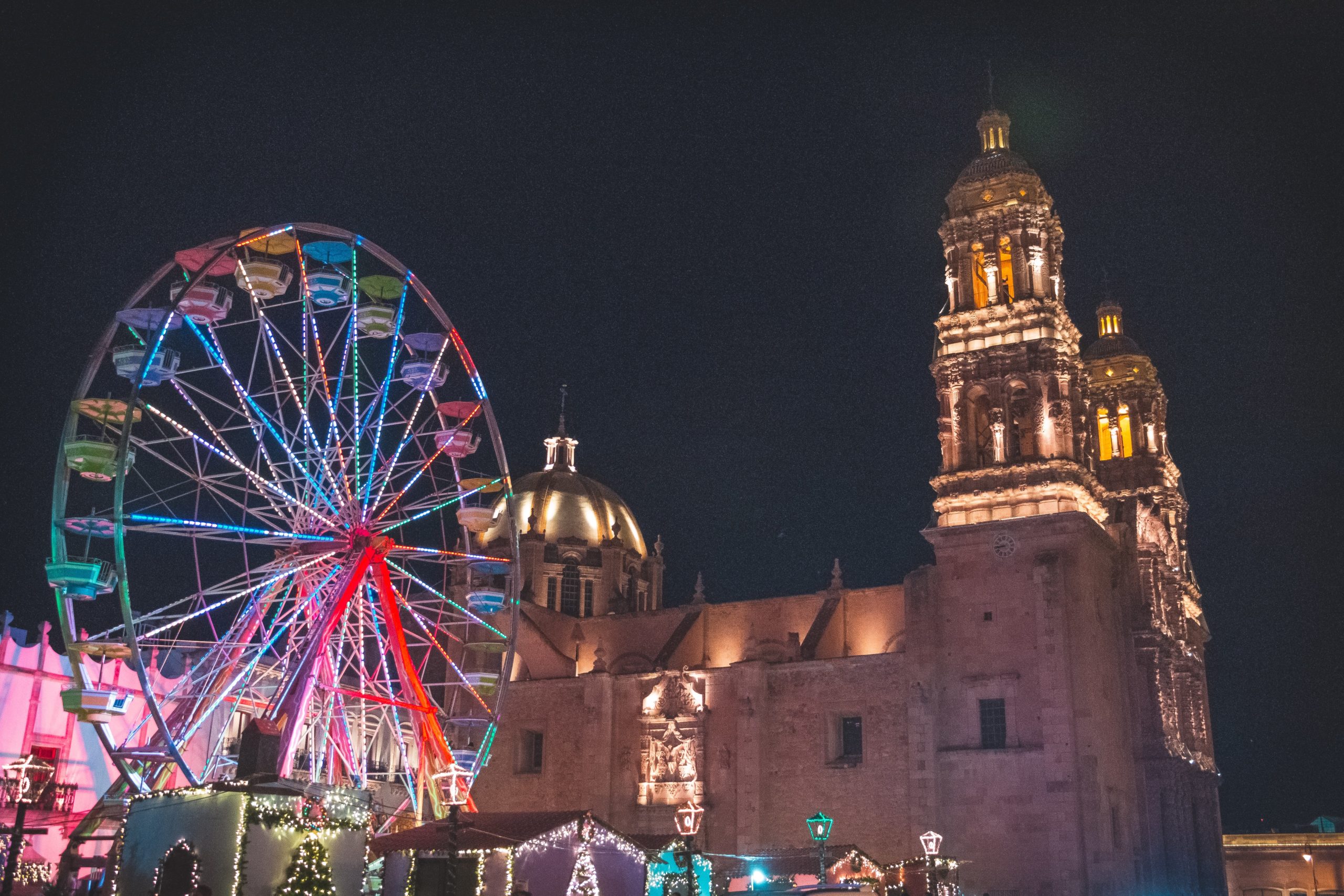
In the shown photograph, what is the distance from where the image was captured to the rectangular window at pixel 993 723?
36.8m

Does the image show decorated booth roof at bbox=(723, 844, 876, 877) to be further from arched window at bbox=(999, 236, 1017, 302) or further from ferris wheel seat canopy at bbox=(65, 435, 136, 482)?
ferris wheel seat canopy at bbox=(65, 435, 136, 482)

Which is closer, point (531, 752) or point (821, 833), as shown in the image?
point (821, 833)

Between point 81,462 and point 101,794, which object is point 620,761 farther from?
point 81,462

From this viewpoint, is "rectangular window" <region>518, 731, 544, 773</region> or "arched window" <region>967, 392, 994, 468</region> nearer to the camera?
"arched window" <region>967, 392, 994, 468</region>

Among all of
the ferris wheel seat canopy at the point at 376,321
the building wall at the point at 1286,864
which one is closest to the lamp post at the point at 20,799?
the ferris wheel seat canopy at the point at 376,321

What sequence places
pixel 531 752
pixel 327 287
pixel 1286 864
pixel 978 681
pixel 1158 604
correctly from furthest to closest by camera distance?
pixel 1286 864, pixel 531 752, pixel 1158 604, pixel 978 681, pixel 327 287

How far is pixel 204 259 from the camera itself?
27.3 metres

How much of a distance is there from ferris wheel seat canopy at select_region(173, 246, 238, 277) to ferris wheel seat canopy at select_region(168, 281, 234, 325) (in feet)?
1.22

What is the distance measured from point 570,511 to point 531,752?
45.6 feet

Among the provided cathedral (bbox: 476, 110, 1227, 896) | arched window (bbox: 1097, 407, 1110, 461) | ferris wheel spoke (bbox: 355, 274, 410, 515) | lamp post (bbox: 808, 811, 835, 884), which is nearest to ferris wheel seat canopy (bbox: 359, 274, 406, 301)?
ferris wheel spoke (bbox: 355, 274, 410, 515)

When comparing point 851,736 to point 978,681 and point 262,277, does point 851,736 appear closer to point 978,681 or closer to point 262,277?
point 978,681

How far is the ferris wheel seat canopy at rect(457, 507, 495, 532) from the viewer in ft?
102

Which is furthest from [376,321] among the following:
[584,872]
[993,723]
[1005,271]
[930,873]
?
[1005,271]

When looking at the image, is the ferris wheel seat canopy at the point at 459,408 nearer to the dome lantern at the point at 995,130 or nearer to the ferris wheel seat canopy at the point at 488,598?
the ferris wheel seat canopy at the point at 488,598
